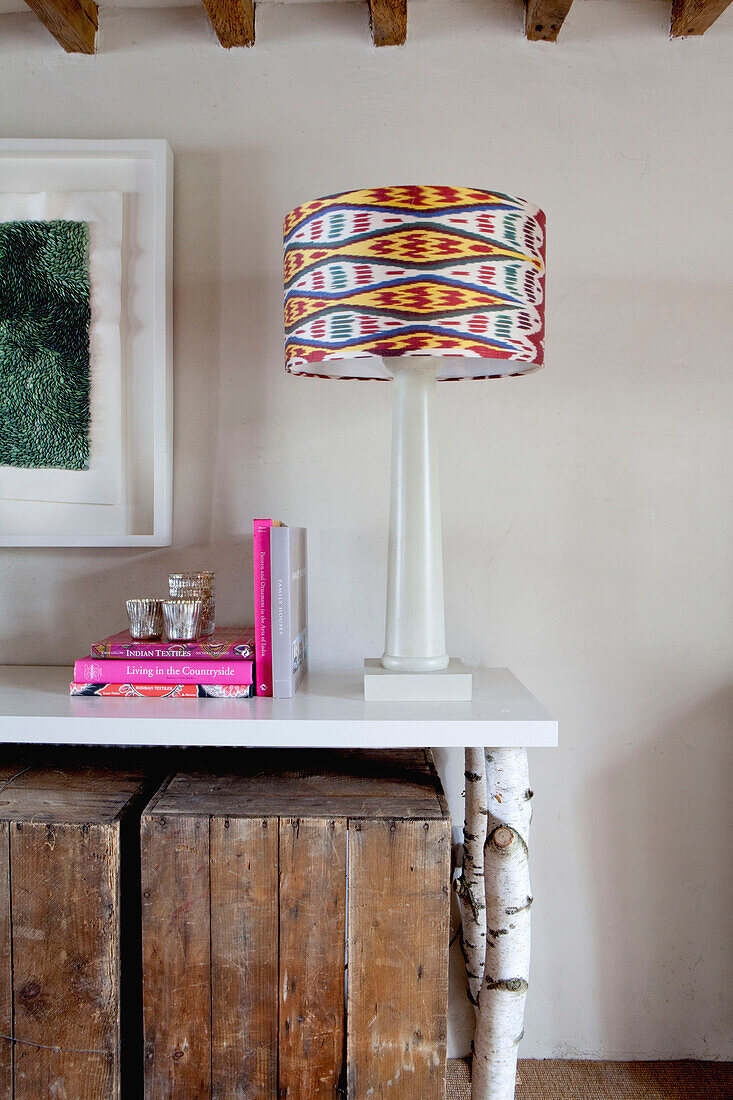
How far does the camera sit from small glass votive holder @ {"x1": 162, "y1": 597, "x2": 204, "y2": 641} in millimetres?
1354

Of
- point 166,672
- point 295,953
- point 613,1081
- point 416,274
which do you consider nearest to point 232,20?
point 416,274

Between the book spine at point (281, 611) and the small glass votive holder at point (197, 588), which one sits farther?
the small glass votive holder at point (197, 588)

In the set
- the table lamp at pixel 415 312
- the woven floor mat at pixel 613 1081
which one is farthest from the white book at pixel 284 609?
the woven floor mat at pixel 613 1081

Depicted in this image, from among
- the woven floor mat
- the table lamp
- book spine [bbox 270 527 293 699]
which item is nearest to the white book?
book spine [bbox 270 527 293 699]

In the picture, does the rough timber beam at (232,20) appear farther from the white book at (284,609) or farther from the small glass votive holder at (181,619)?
the small glass votive holder at (181,619)

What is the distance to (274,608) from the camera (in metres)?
1.29

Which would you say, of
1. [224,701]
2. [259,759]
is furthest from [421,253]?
[259,759]

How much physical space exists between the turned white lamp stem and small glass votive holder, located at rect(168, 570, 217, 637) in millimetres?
370

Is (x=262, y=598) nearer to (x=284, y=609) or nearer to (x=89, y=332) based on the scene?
(x=284, y=609)

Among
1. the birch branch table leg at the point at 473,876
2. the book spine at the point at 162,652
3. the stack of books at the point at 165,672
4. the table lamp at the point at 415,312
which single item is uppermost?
the table lamp at the point at 415,312

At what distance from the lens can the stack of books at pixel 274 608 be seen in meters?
1.28

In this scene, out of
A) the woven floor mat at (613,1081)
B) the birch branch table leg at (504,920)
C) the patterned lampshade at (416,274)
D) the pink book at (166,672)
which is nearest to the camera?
the patterned lampshade at (416,274)

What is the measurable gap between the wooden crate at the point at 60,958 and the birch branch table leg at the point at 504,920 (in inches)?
21.8

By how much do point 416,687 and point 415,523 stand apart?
26 cm
